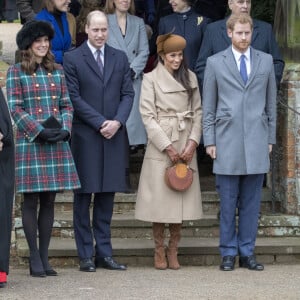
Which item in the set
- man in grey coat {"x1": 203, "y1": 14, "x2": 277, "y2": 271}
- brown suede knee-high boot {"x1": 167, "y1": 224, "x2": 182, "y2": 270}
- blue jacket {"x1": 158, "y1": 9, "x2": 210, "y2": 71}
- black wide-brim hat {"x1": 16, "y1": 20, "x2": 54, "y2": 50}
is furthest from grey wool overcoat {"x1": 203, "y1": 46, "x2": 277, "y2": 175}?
black wide-brim hat {"x1": 16, "y1": 20, "x2": 54, "y2": 50}

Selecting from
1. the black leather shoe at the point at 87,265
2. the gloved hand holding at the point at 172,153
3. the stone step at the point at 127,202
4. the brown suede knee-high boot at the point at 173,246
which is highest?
the gloved hand holding at the point at 172,153

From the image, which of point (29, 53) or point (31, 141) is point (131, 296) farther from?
point (29, 53)

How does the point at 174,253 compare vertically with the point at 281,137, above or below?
below

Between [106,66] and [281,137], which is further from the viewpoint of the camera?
[281,137]

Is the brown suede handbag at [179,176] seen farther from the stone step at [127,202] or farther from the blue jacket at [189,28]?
the blue jacket at [189,28]

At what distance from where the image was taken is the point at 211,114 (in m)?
10.3

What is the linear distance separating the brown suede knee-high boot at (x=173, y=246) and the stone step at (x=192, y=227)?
73 cm

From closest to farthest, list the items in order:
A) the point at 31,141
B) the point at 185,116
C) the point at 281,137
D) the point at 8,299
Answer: the point at 8,299 → the point at 31,141 → the point at 185,116 → the point at 281,137

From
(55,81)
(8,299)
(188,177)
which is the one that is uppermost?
(55,81)

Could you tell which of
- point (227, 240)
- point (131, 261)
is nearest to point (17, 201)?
point (131, 261)

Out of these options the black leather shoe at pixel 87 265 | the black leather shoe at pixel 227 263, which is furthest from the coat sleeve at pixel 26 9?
the black leather shoe at pixel 227 263

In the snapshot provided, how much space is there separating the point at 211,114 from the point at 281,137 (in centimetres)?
128

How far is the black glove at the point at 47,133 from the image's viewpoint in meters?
9.73

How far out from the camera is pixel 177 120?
34.0ft
